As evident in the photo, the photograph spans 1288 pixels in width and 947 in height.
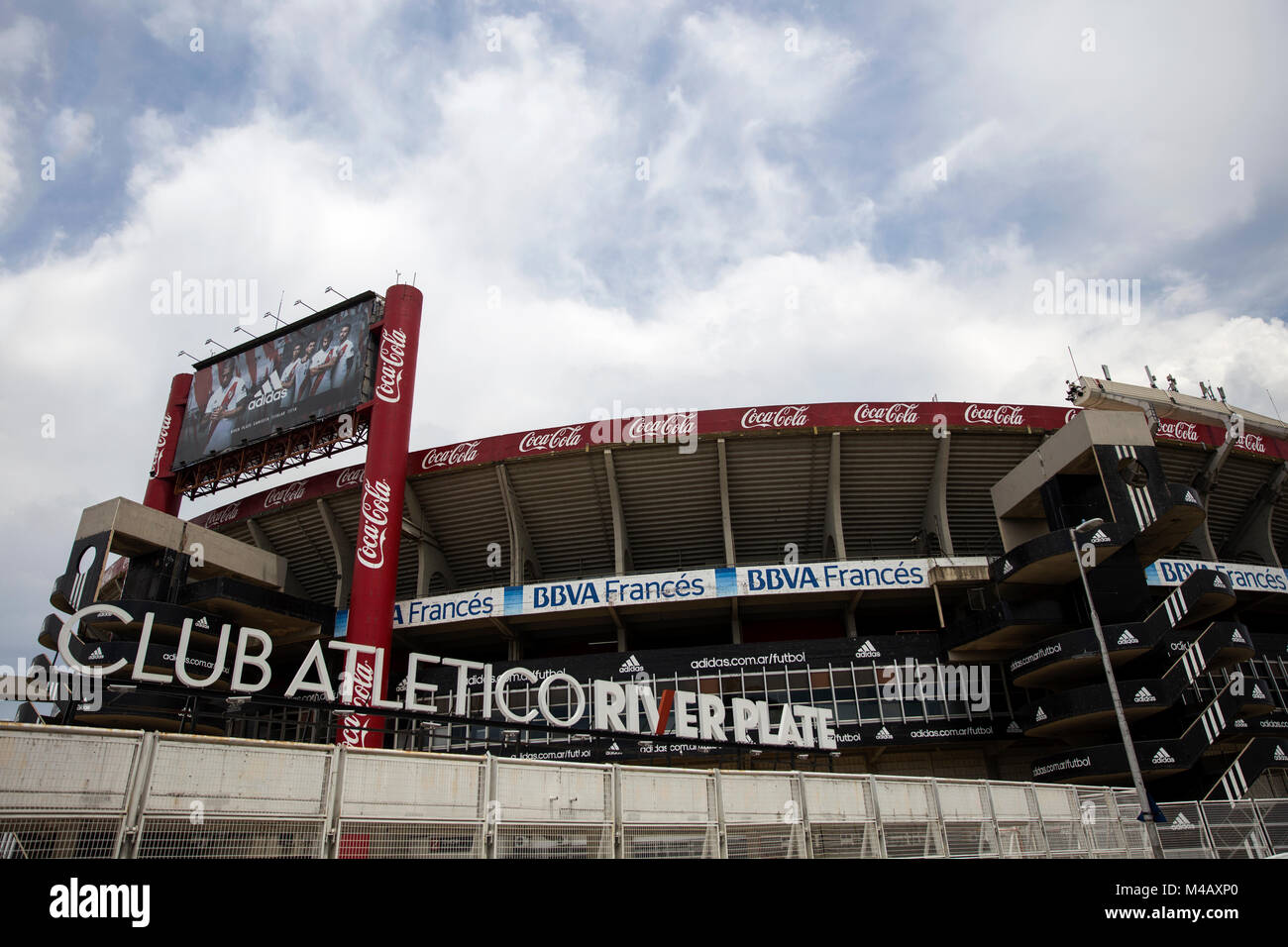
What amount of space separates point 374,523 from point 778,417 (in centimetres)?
1782

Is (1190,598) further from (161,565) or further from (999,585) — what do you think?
(161,565)

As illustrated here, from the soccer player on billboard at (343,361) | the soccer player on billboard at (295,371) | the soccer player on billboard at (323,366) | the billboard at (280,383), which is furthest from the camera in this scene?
the soccer player on billboard at (295,371)

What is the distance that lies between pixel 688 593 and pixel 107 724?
22.6 metres

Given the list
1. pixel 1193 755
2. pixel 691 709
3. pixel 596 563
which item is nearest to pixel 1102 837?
pixel 1193 755

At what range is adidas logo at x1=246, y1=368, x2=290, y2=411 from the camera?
38.2 m

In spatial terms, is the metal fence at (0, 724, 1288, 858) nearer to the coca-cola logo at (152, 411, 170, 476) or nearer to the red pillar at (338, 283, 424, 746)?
the red pillar at (338, 283, 424, 746)

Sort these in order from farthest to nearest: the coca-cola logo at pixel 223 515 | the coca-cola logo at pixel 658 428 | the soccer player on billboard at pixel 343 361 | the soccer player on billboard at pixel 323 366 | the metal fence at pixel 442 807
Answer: the coca-cola logo at pixel 223 515
the soccer player on billboard at pixel 323 366
the soccer player on billboard at pixel 343 361
the coca-cola logo at pixel 658 428
the metal fence at pixel 442 807

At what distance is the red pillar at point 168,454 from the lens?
39438 mm

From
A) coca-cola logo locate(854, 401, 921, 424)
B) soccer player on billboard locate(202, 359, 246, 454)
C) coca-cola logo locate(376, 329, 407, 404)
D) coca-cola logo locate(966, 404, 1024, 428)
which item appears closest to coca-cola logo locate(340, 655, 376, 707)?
coca-cola logo locate(376, 329, 407, 404)

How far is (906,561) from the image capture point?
31203 mm

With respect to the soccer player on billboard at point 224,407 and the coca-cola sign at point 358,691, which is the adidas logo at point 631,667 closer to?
the coca-cola sign at point 358,691

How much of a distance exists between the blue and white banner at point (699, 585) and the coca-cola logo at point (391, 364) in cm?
998

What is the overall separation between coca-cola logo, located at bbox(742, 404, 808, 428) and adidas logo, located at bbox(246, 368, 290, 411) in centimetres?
2331
